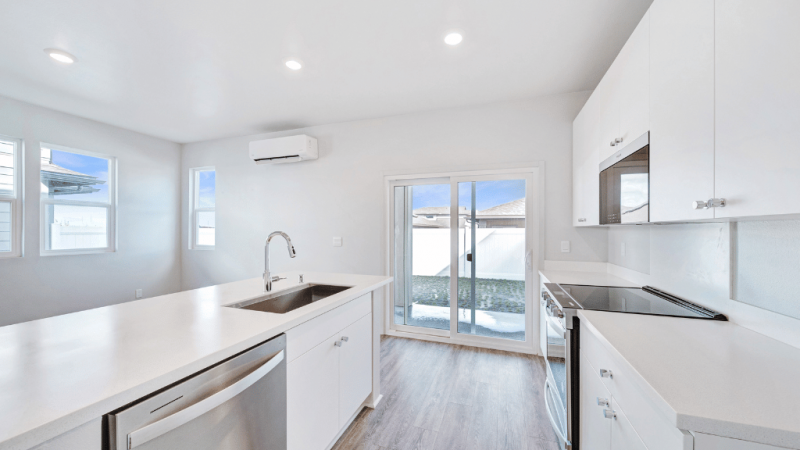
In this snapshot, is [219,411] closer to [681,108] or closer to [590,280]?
[681,108]

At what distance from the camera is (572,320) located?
4.89ft

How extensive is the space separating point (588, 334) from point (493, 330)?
1920mm

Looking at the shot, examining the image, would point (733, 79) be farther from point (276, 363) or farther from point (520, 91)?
point (520, 91)

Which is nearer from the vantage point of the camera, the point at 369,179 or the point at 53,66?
the point at 53,66

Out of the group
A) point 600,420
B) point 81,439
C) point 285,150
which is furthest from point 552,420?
point 285,150

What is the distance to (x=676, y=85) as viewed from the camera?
45.3 inches

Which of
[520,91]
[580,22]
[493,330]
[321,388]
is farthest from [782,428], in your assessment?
[520,91]

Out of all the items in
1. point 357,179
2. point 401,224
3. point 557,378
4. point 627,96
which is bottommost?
point 557,378

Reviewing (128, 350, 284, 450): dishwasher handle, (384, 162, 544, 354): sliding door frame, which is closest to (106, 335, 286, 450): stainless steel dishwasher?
(128, 350, 284, 450): dishwasher handle

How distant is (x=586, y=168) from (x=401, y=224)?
1966mm

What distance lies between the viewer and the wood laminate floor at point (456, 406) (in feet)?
5.80

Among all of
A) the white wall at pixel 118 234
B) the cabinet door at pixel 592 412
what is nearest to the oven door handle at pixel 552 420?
the cabinet door at pixel 592 412

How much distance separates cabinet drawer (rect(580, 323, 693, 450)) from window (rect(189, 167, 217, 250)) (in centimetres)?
522

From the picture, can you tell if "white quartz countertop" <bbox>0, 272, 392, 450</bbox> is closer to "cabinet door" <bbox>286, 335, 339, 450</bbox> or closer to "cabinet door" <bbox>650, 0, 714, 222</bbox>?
"cabinet door" <bbox>286, 335, 339, 450</bbox>
